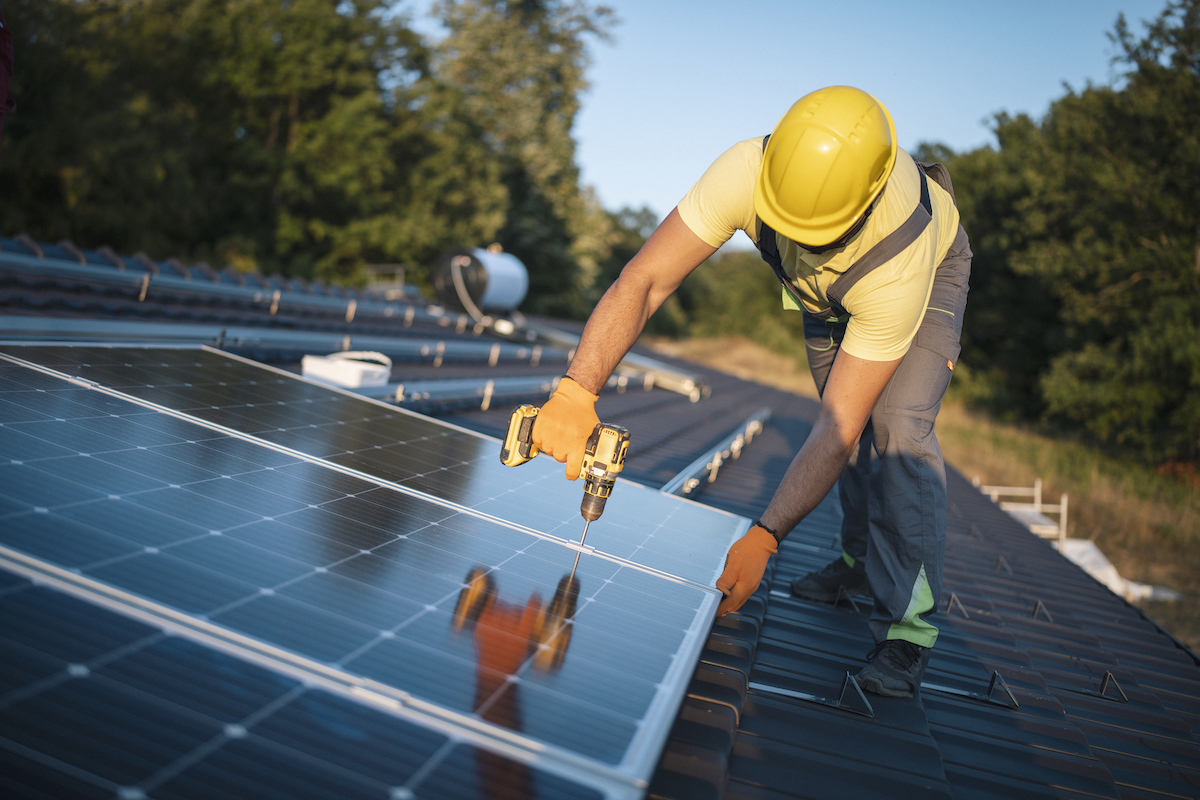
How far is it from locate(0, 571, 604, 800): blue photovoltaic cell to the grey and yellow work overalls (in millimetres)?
2273

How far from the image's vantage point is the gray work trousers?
3295 millimetres

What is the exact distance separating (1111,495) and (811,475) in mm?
25779

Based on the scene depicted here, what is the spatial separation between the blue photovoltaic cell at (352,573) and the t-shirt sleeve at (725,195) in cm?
158

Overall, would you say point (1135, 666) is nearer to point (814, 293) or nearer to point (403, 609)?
point (814, 293)

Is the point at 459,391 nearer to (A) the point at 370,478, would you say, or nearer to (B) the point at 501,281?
(A) the point at 370,478

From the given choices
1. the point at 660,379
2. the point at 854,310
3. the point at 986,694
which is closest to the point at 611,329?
the point at 854,310

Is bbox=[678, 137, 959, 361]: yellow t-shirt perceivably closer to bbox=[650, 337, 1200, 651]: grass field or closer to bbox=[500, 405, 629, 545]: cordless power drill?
bbox=[500, 405, 629, 545]: cordless power drill

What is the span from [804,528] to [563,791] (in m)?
4.75

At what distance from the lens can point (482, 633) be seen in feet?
6.61

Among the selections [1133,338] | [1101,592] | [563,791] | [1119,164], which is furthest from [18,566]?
[1119,164]

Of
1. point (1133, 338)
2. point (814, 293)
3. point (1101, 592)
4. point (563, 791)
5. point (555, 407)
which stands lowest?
point (1101, 592)

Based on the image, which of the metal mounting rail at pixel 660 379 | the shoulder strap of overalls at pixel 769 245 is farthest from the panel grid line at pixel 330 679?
the metal mounting rail at pixel 660 379

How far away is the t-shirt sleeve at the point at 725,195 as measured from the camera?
11.1 ft

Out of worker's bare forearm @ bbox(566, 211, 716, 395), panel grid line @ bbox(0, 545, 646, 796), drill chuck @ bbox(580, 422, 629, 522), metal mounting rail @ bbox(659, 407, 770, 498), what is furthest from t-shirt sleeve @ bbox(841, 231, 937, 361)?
panel grid line @ bbox(0, 545, 646, 796)
